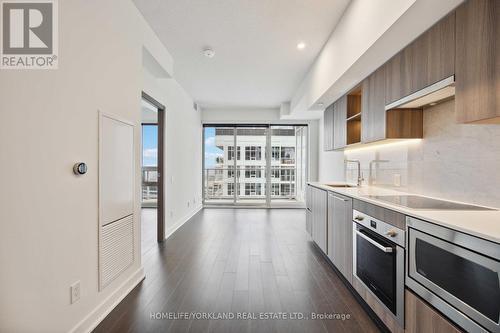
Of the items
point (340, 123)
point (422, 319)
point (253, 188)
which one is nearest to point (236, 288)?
point (422, 319)

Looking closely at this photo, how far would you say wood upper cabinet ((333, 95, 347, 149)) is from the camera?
11.4ft

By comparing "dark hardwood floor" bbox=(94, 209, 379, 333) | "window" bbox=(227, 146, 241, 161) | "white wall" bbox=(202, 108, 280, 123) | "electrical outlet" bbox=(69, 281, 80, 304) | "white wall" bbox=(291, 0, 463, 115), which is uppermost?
"white wall" bbox=(202, 108, 280, 123)

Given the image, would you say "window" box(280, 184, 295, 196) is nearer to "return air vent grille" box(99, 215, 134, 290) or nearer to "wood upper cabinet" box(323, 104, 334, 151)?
"wood upper cabinet" box(323, 104, 334, 151)

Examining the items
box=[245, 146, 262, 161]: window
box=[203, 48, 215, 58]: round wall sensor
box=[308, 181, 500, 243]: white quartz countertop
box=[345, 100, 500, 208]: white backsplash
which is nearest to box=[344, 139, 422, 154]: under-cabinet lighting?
box=[345, 100, 500, 208]: white backsplash

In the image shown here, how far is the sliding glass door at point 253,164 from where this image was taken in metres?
7.02

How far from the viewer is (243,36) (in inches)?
119

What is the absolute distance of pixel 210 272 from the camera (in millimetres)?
2789

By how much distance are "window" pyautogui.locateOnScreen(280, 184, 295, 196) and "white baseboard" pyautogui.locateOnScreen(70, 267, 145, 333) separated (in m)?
5.00

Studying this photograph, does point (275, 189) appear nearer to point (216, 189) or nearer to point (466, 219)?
point (216, 189)

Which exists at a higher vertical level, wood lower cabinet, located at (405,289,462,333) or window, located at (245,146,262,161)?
window, located at (245,146,262,161)

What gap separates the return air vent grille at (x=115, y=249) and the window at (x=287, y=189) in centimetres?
513

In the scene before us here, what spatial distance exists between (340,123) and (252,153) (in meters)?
3.66

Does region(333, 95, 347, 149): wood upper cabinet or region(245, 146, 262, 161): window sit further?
region(245, 146, 262, 161): window

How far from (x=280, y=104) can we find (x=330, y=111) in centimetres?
236
